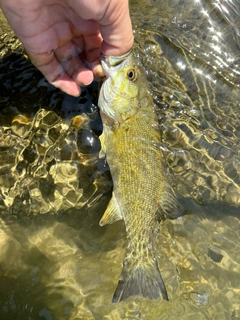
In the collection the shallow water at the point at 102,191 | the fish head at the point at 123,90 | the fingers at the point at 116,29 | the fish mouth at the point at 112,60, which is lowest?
the shallow water at the point at 102,191

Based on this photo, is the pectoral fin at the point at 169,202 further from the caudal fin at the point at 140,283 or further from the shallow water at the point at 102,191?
the caudal fin at the point at 140,283

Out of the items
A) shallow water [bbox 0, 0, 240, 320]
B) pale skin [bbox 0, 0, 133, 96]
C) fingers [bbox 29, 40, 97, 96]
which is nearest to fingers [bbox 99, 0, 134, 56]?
pale skin [bbox 0, 0, 133, 96]

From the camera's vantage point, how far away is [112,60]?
4004 mm

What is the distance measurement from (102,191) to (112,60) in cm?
147

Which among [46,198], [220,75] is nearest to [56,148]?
[46,198]

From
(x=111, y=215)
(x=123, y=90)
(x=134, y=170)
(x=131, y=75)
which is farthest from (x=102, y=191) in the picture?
(x=131, y=75)

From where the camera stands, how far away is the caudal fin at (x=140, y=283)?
368cm

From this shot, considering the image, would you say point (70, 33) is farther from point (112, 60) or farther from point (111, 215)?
point (111, 215)

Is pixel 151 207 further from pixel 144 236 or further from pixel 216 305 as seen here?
pixel 216 305

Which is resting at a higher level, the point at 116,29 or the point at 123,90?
the point at 116,29

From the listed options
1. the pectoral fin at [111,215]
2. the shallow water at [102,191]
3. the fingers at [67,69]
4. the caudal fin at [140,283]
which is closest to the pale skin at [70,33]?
the fingers at [67,69]

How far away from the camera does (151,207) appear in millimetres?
3924

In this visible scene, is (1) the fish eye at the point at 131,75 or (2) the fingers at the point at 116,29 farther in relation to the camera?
(1) the fish eye at the point at 131,75

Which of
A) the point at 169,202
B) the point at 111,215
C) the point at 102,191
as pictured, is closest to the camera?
the point at 169,202
